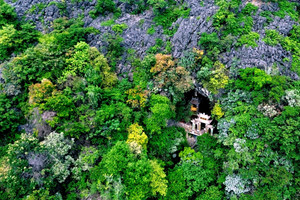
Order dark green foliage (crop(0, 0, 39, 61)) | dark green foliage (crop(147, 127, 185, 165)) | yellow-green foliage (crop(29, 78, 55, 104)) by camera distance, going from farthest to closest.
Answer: dark green foliage (crop(0, 0, 39, 61))
dark green foliage (crop(147, 127, 185, 165))
yellow-green foliage (crop(29, 78, 55, 104))

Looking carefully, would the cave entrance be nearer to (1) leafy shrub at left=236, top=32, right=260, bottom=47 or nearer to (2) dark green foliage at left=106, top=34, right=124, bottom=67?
(1) leafy shrub at left=236, top=32, right=260, bottom=47

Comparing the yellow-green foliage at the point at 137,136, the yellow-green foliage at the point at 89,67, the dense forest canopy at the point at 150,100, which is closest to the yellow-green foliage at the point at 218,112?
the dense forest canopy at the point at 150,100

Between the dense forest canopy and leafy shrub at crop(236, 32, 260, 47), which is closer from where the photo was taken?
the dense forest canopy

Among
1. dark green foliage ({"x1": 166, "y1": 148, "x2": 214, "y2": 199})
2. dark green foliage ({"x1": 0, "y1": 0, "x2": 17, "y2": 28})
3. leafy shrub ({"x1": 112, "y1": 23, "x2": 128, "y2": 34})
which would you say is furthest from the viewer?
leafy shrub ({"x1": 112, "y1": 23, "x2": 128, "y2": 34})

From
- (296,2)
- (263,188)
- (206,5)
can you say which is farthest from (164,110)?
(296,2)

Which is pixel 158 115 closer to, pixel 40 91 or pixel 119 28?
pixel 40 91

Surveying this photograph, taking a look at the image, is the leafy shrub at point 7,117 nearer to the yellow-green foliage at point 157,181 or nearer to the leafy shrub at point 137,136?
the leafy shrub at point 137,136

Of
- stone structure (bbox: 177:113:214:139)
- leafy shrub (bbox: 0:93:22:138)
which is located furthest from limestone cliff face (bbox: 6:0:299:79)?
leafy shrub (bbox: 0:93:22:138)
